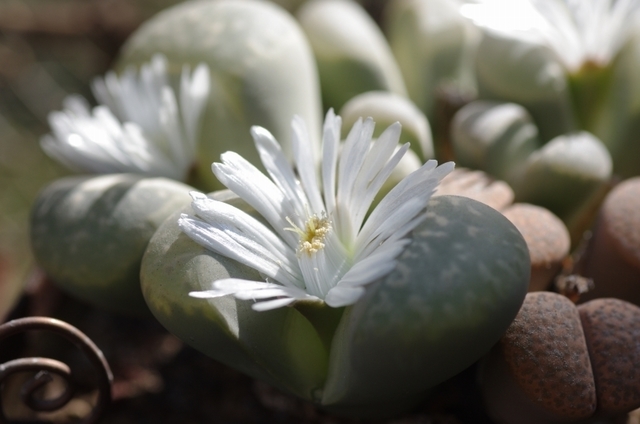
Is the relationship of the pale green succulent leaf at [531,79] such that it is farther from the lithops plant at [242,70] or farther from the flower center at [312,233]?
the flower center at [312,233]

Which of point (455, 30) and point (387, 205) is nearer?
point (387, 205)

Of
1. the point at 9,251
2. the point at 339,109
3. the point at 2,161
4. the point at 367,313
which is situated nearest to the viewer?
the point at 367,313

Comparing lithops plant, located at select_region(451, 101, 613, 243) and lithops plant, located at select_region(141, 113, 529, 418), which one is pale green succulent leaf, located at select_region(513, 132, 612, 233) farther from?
lithops plant, located at select_region(141, 113, 529, 418)

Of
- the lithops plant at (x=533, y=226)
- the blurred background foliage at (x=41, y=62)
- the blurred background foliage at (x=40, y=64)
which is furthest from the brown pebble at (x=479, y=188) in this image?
the blurred background foliage at (x=40, y=64)

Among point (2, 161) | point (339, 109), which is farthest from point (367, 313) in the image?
point (2, 161)

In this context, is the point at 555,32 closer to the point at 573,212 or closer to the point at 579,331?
the point at 573,212

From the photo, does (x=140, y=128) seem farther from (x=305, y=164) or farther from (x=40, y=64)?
(x=40, y=64)

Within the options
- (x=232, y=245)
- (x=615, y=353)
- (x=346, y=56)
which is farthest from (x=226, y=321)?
(x=346, y=56)
